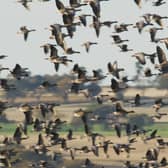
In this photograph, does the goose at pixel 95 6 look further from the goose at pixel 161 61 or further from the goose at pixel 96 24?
the goose at pixel 161 61

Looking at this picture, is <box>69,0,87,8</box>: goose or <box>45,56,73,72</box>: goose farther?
<box>45,56,73,72</box>: goose

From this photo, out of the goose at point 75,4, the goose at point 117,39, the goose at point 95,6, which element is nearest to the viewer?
the goose at point 95,6

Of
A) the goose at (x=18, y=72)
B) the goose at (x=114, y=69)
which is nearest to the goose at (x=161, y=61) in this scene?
the goose at (x=114, y=69)

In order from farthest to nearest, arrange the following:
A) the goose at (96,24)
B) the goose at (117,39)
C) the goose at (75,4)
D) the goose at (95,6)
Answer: the goose at (117,39), the goose at (96,24), the goose at (75,4), the goose at (95,6)

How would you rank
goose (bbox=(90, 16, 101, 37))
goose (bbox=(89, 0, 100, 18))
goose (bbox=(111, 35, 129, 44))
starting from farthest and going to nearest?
goose (bbox=(111, 35, 129, 44)) → goose (bbox=(90, 16, 101, 37)) → goose (bbox=(89, 0, 100, 18))

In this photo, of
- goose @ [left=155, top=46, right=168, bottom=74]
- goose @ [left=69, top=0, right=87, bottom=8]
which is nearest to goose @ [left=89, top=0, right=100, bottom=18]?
goose @ [left=69, top=0, right=87, bottom=8]

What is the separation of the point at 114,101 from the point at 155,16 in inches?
338

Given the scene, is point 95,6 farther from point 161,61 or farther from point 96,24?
point 161,61

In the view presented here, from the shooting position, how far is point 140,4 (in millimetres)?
54375

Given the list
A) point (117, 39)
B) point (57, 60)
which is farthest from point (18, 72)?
point (117, 39)

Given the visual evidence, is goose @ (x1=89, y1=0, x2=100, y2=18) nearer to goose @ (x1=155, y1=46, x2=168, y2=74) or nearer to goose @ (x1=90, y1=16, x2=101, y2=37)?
goose @ (x1=90, y1=16, x2=101, y2=37)

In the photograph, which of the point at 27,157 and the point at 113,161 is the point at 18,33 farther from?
the point at 113,161

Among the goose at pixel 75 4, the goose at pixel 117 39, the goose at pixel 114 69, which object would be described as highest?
the goose at pixel 75 4

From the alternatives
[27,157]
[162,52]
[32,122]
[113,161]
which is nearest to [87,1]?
[162,52]
